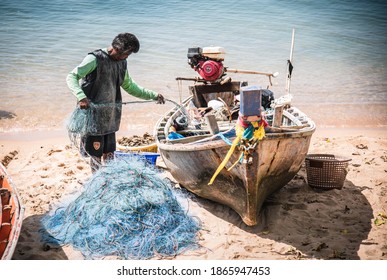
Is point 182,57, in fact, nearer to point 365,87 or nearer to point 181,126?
point 365,87

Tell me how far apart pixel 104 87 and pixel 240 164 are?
168cm

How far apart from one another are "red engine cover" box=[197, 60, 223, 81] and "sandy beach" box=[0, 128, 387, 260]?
1354 mm

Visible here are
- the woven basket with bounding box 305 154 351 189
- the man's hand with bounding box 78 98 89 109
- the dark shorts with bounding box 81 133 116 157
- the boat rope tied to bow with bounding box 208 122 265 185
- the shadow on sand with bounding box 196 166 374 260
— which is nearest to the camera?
the boat rope tied to bow with bounding box 208 122 265 185

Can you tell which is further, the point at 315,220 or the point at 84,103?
the point at 315,220

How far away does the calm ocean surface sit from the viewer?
27.0ft

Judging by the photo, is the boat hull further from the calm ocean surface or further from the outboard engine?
the calm ocean surface

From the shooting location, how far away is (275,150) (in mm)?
A: 3609

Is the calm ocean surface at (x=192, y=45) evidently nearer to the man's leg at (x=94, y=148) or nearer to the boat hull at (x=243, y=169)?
the man's leg at (x=94, y=148)

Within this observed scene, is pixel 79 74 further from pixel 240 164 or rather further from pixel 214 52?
pixel 214 52

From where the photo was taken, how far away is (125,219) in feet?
11.9

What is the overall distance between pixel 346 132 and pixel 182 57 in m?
5.65

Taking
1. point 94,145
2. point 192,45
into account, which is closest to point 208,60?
point 94,145

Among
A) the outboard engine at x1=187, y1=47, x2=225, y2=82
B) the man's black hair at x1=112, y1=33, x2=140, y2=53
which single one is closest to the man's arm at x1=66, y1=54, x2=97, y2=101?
the man's black hair at x1=112, y1=33, x2=140, y2=53
